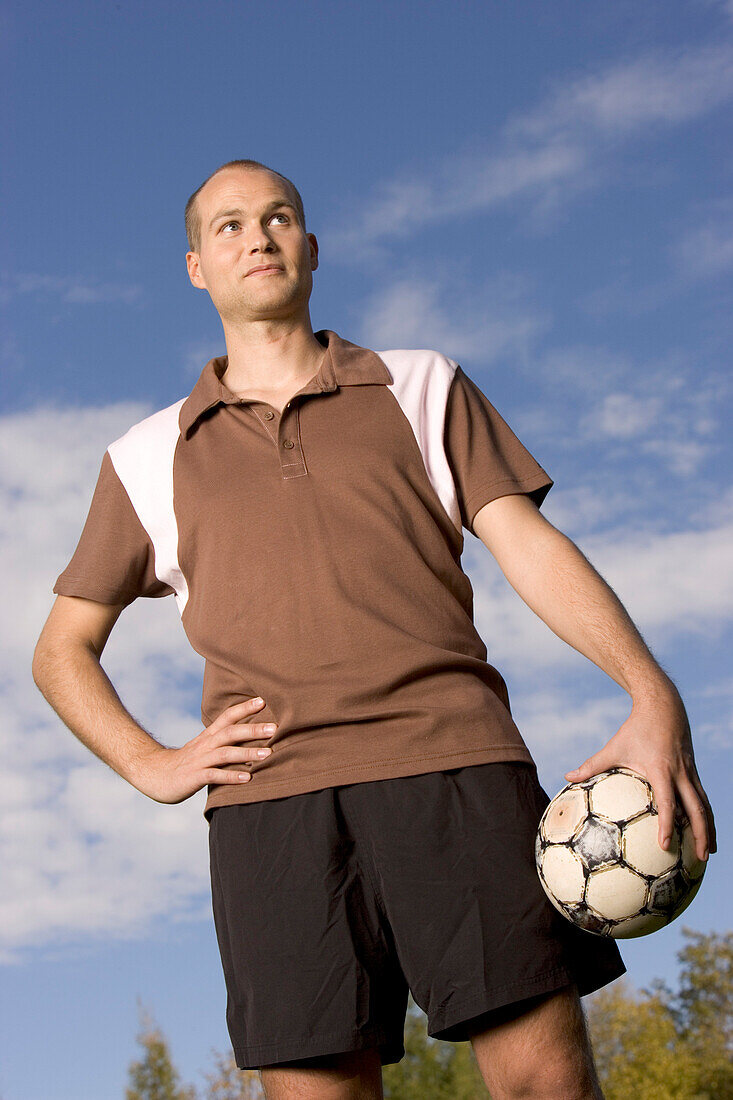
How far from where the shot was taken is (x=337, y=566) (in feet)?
10.2

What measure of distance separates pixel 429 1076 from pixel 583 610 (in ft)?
115

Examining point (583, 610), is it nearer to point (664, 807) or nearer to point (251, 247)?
point (664, 807)

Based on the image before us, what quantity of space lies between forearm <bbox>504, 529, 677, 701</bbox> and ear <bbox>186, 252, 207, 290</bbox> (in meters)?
1.64

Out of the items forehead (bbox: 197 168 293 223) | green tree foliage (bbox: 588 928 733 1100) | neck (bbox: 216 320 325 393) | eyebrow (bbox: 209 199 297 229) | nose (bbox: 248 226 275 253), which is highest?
forehead (bbox: 197 168 293 223)

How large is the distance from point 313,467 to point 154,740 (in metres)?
1.05

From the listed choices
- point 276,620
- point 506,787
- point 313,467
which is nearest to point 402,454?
point 313,467

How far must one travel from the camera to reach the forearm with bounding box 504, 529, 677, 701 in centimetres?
292

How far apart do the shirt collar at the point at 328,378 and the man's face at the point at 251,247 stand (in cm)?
22

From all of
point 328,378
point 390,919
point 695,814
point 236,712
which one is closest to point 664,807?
point 695,814

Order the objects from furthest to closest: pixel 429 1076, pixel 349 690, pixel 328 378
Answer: pixel 429 1076, pixel 328 378, pixel 349 690

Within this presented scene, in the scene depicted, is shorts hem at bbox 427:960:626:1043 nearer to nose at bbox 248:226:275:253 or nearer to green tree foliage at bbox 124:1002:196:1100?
nose at bbox 248:226:275:253

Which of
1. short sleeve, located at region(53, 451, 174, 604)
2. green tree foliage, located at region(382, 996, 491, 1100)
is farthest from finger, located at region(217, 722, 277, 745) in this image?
green tree foliage, located at region(382, 996, 491, 1100)

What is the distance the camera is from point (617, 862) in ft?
8.86

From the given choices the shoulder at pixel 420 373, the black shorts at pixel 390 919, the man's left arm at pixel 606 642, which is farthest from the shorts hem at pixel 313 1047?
the shoulder at pixel 420 373
